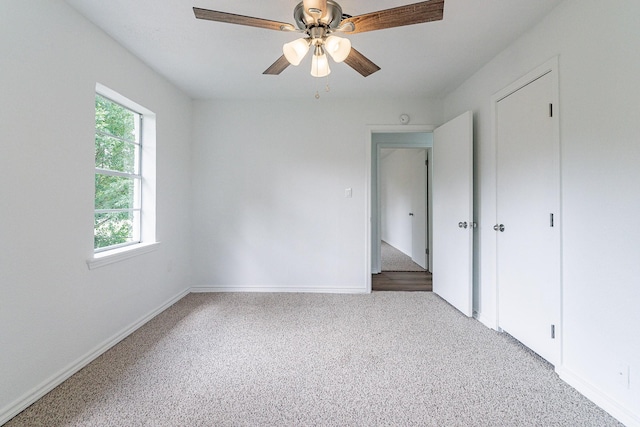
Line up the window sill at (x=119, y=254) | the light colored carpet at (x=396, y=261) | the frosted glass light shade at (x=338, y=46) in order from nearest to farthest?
the frosted glass light shade at (x=338, y=46)
the window sill at (x=119, y=254)
the light colored carpet at (x=396, y=261)

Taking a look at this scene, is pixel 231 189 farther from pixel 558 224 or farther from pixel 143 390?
pixel 558 224

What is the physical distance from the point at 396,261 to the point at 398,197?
6.10 ft

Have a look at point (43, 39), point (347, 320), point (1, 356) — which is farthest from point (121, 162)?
point (347, 320)

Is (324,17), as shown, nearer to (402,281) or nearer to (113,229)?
(113,229)

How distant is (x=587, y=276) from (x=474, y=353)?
920 mm

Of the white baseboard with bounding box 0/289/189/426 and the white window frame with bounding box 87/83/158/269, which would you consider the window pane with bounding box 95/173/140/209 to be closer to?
the white window frame with bounding box 87/83/158/269

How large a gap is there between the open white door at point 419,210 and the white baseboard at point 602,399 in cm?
320

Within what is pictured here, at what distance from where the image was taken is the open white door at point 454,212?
8.75 ft

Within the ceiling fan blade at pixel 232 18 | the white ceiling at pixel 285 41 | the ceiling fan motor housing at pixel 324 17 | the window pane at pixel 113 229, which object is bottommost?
the window pane at pixel 113 229

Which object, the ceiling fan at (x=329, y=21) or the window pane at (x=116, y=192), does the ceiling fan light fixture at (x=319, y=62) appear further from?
the window pane at (x=116, y=192)

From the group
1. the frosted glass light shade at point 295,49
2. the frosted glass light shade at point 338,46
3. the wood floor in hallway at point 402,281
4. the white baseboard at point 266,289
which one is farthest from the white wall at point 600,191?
the white baseboard at point 266,289

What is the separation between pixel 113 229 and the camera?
2398mm

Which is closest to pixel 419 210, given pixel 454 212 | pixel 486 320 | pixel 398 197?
pixel 398 197

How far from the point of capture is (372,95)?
10.9ft
